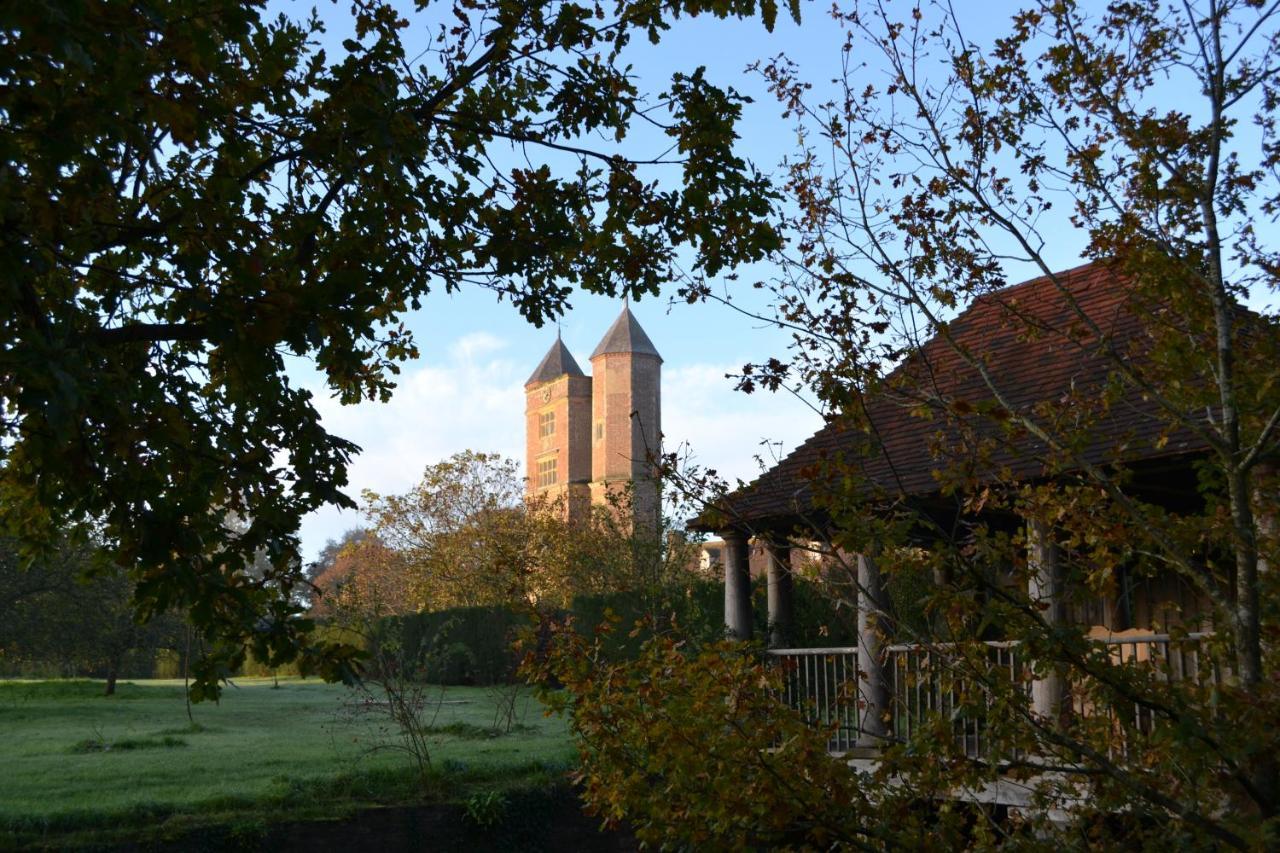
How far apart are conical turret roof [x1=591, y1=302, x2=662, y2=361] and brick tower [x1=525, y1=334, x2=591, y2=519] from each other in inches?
148

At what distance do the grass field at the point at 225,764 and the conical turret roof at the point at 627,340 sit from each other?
170ft

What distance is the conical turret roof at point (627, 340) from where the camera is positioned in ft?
241

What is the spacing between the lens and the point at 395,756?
14.8 metres

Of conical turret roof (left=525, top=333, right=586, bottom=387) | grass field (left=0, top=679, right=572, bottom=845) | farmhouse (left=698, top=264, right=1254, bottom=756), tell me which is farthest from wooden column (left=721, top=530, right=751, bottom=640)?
conical turret roof (left=525, top=333, right=586, bottom=387)

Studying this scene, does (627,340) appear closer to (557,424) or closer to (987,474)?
(557,424)

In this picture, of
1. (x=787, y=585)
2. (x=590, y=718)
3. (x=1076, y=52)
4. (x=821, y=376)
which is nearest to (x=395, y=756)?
(x=787, y=585)

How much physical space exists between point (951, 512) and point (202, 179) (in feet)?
26.6

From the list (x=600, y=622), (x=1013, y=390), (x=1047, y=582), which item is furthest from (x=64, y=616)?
(x=1047, y=582)

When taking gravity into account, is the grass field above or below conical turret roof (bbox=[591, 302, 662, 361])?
below

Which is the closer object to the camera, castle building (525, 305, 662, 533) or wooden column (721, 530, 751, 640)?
wooden column (721, 530, 751, 640)

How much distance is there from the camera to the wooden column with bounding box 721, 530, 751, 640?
12.9 m

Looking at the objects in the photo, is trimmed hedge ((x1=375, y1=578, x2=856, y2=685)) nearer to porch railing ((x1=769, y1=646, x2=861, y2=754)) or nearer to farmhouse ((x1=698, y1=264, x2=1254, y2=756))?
porch railing ((x1=769, y1=646, x2=861, y2=754))

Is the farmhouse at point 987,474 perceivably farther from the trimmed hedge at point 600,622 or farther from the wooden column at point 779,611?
the trimmed hedge at point 600,622

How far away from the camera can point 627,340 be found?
73.6m
